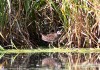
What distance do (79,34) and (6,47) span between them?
106 cm

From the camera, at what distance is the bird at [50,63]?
14.0 feet

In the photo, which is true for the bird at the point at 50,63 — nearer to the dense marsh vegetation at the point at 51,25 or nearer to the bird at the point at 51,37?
the dense marsh vegetation at the point at 51,25

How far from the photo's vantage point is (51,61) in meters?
4.66

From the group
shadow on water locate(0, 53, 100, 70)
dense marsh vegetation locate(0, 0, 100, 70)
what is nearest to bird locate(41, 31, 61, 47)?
dense marsh vegetation locate(0, 0, 100, 70)

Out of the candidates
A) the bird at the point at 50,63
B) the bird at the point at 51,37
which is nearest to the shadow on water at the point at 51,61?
the bird at the point at 50,63

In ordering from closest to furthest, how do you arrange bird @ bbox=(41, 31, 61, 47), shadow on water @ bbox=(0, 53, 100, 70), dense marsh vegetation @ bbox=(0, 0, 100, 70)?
shadow on water @ bbox=(0, 53, 100, 70), dense marsh vegetation @ bbox=(0, 0, 100, 70), bird @ bbox=(41, 31, 61, 47)

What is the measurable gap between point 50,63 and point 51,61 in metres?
0.11

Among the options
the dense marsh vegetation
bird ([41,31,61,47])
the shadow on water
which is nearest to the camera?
the shadow on water

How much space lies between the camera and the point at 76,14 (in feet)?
17.2

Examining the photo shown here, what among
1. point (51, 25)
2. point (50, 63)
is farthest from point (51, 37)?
point (50, 63)

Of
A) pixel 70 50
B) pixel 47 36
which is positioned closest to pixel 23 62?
pixel 70 50

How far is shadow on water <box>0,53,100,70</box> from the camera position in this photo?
13.8 ft

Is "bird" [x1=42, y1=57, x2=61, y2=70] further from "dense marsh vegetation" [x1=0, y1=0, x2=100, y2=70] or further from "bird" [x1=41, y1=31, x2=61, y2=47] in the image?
"bird" [x1=41, y1=31, x2=61, y2=47]

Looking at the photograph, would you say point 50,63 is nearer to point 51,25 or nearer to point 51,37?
point 51,37
